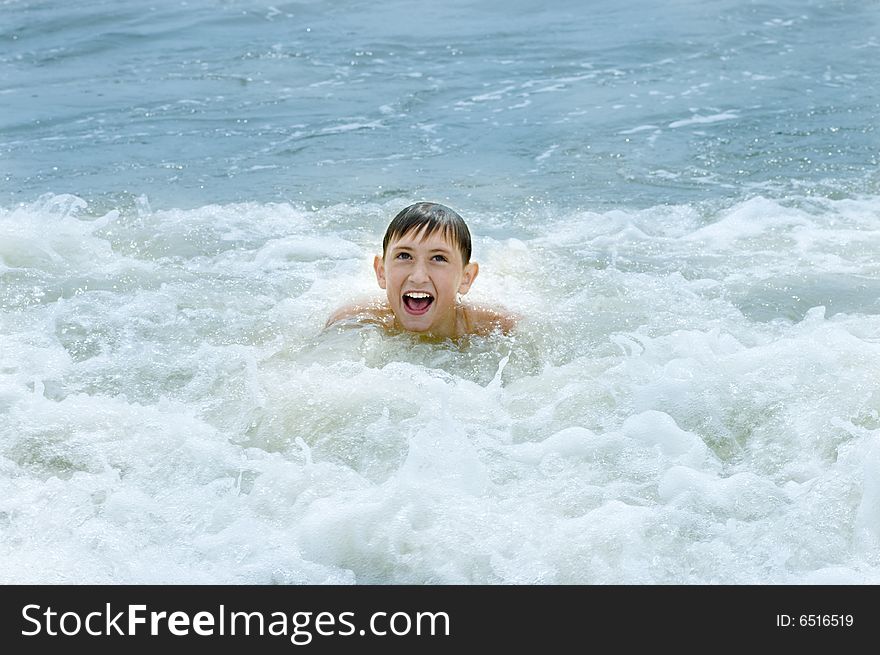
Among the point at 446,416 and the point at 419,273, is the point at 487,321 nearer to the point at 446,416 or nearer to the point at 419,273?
the point at 419,273

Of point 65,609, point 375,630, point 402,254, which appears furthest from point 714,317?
point 65,609

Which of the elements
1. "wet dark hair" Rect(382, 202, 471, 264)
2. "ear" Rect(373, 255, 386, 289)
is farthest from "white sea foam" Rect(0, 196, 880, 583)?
"wet dark hair" Rect(382, 202, 471, 264)

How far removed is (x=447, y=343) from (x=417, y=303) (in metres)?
0.24

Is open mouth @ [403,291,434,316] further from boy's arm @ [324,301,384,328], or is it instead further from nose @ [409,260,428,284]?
boy's arm @ [324,301,384,328]

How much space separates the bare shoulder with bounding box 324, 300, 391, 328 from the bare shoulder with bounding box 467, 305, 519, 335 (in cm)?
42

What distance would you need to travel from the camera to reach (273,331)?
610cm

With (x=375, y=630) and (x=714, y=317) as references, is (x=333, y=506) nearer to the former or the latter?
(x=375, y=630)

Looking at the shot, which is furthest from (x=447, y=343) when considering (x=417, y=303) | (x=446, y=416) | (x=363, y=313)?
(x=446, y=416)

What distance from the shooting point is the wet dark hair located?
5.70 metres

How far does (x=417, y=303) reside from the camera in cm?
577

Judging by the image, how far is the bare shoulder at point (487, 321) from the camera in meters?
5.94

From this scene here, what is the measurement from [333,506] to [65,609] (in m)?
1.00

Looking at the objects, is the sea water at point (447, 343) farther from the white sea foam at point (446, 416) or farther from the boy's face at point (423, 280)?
the boy's face at point (423, 280)

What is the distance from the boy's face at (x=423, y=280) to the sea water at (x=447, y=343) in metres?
0.13
